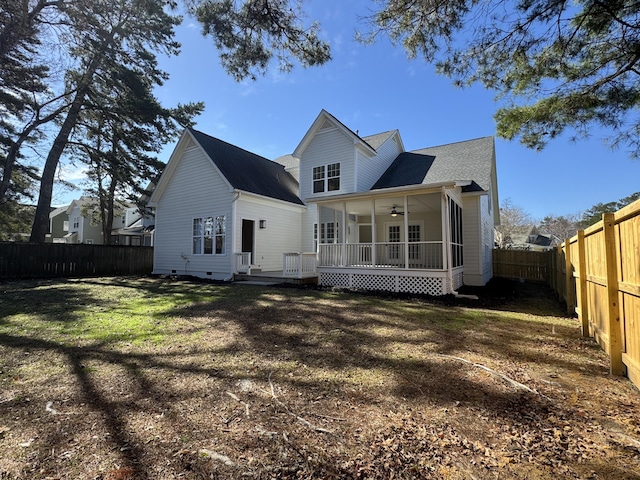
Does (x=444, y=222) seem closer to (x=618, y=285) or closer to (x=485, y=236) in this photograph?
(x=618, y=285)

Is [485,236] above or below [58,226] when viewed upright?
below

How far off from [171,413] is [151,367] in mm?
1261

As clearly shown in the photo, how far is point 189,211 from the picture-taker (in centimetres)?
1463

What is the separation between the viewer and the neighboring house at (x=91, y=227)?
27875mm

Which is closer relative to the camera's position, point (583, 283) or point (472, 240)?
point (583, 283)

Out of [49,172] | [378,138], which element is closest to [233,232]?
[378,138]

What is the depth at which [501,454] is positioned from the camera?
7.00 feet

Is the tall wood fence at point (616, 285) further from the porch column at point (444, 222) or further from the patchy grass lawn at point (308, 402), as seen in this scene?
the porch column at point (444, 222)

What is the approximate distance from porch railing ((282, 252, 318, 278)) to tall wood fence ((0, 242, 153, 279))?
11.1 meters

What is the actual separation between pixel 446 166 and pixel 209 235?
11.1m

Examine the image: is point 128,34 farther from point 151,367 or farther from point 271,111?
point 151,367

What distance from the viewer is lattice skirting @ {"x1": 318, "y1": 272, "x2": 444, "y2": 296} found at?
9.48m

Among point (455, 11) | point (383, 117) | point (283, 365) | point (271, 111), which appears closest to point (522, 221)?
point (383, 117)

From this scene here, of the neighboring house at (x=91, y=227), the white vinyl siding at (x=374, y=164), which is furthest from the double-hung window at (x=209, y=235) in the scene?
the neighboring house at (x=91, y=227)
